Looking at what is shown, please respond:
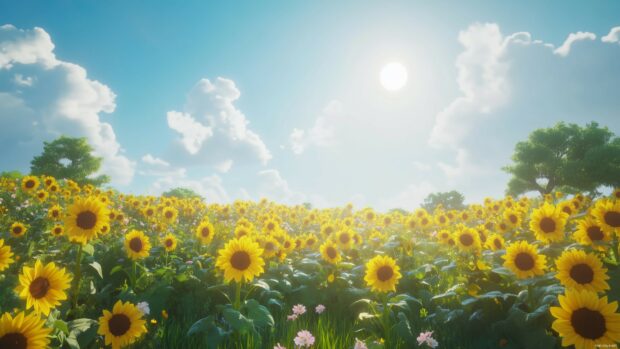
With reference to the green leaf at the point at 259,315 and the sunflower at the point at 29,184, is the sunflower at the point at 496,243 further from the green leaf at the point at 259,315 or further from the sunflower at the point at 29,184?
the sunflower at the point at 29,184

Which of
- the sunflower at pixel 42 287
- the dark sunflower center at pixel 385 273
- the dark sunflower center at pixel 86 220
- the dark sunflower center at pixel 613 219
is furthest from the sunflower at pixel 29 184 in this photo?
the dark sunflower center at pixel 613 219

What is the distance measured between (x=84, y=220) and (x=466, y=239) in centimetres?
586

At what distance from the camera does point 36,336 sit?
255 centimetres

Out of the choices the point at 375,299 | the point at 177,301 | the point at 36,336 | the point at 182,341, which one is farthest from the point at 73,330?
the point at 375,299

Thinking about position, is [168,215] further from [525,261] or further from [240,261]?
[525,261]

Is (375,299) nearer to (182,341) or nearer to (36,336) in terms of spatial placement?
(182,341)

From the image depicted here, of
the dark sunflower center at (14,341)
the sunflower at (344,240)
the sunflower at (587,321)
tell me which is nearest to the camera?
the dark sunflower center at (14,341)

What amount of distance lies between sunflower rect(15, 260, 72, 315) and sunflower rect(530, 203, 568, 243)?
6162 millimetres

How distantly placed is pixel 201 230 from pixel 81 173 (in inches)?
2004

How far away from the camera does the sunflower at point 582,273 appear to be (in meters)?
3.41

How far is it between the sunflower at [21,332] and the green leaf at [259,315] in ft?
5.97

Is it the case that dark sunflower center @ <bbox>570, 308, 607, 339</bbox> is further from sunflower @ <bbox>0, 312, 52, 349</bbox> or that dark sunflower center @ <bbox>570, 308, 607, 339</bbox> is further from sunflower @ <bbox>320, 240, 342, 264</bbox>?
sunflower @ <bbox>0, 312, 52, 349</bbox>

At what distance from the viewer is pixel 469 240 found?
235 inches

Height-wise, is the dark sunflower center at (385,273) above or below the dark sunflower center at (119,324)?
above
